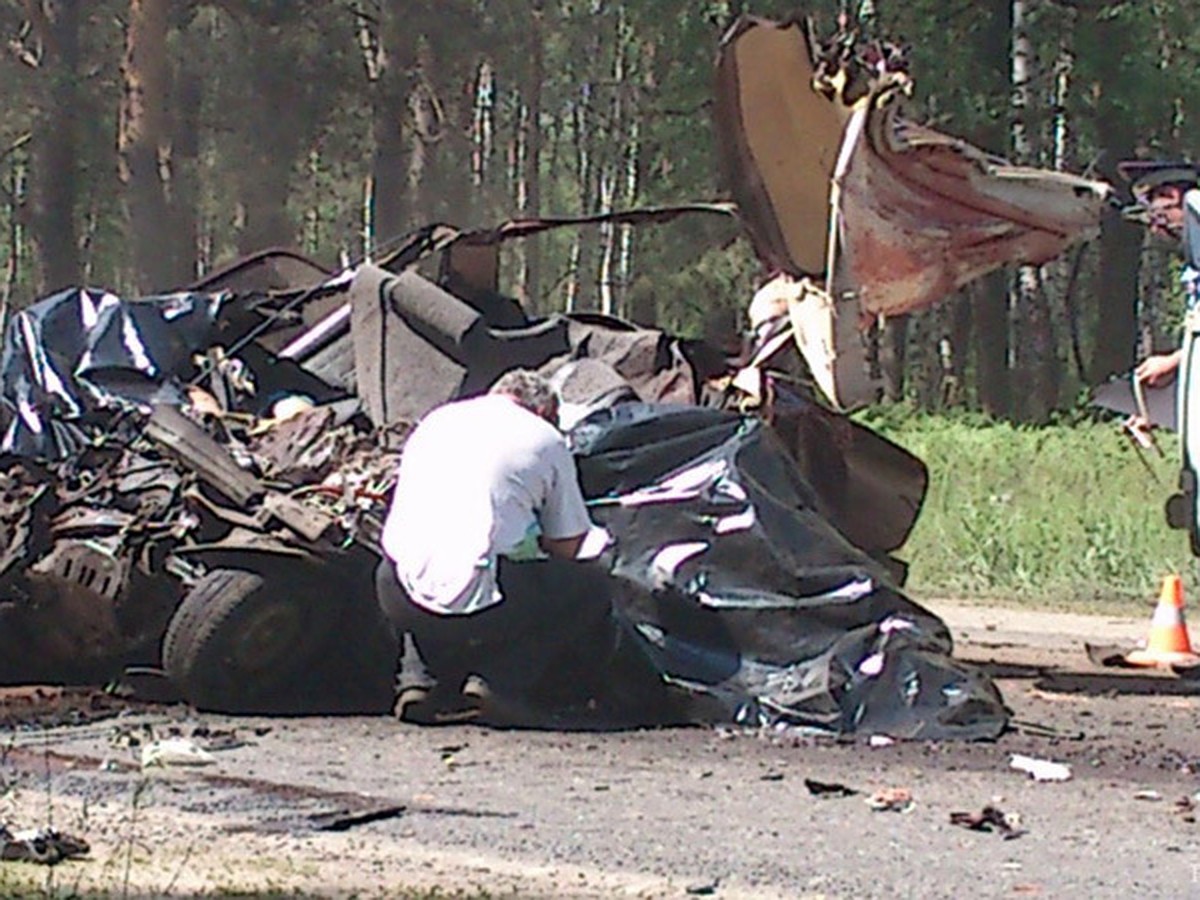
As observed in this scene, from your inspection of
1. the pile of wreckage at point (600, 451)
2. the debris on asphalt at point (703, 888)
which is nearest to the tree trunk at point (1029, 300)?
the pile of wreckage at point (600, 451)

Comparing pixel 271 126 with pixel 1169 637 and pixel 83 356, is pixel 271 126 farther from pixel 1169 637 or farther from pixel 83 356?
pixel 1169 637

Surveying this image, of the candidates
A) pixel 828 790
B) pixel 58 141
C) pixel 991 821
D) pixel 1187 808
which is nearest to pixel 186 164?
pixel 58 141

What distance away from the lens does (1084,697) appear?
37.6ft

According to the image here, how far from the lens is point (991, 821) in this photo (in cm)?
785

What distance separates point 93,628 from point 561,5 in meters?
44.1

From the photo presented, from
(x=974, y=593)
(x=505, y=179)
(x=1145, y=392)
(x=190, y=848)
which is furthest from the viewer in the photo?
(x=505, y=179)

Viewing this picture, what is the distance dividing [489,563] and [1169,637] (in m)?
4.70

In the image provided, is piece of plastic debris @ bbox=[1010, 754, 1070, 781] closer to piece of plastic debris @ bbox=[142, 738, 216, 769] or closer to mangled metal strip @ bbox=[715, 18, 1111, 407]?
mangled metal strip @ bbox=[715, 18, 1111, 407]

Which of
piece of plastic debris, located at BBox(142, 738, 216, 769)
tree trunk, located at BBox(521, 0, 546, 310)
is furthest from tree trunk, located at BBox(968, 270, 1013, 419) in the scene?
piece of plastic debris, located at BBox(142, 738, 216, 769)

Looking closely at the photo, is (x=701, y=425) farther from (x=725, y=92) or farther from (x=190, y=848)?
(x=190, y=848)

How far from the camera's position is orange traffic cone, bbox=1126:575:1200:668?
12.8 meters

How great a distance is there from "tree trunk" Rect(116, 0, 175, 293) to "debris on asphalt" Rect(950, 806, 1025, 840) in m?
25.6

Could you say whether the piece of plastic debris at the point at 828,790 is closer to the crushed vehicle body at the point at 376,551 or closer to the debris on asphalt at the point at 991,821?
the debris on asphalt at the point at 991,821

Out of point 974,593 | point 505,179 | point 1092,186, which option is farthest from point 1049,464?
point 505,179
